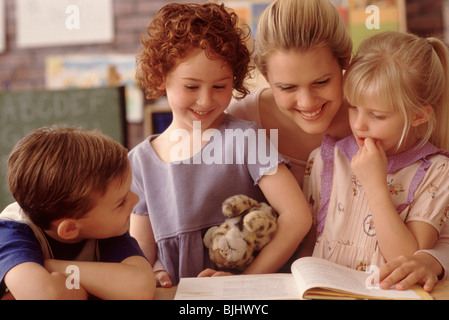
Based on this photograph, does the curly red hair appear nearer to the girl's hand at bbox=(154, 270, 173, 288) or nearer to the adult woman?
the adult woman

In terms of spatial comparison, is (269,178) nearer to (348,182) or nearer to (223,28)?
(348,182)

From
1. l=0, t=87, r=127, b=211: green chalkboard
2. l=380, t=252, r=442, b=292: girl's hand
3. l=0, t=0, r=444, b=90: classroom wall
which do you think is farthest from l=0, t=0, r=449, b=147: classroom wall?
l=380, t=252, r=442, b=292: girl's hand

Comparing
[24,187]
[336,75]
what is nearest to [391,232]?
[336,75]

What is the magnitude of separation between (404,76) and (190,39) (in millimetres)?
387

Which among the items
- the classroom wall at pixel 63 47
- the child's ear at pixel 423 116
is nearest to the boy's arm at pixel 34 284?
the child's ear at pixel 423 116

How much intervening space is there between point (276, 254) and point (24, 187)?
0.43 meters

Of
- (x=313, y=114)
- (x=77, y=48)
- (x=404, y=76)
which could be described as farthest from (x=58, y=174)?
(x=77, y=48)

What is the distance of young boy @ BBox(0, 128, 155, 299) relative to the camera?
2.14ft

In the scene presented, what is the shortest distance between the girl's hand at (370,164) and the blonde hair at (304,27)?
0.19 m

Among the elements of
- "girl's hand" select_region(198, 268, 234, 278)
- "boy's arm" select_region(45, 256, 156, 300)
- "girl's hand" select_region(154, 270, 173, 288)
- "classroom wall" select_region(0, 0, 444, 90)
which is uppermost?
"classroom wall" select_region(0, 0, 444, 90)

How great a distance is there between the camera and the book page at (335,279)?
2.16ft

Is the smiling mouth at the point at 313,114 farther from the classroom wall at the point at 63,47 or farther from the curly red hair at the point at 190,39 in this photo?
the classroom wall at the point at 63,47

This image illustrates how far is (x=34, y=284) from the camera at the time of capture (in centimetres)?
63

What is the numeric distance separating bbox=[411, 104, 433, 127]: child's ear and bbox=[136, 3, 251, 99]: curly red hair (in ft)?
1.11
